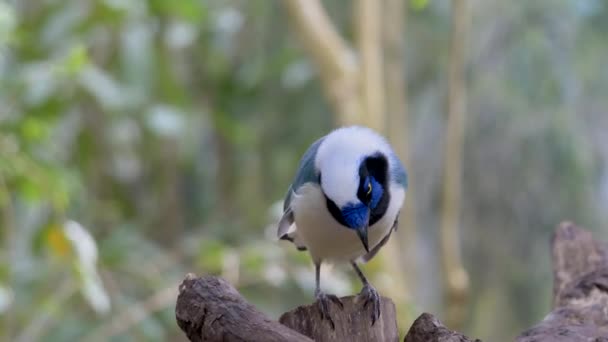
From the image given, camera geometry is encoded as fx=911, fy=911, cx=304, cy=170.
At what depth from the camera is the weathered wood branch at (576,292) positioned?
4.15 feet

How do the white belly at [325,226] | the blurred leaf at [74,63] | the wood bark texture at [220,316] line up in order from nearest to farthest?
the wood bark texture at [220,316] → the white belly at [325,226] → the blurred leaf at [74,63]

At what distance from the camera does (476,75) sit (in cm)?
312

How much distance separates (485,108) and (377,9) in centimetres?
77

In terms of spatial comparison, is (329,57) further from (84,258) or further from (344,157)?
(344,157)

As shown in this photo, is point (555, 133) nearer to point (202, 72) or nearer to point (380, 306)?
point (202, 72)

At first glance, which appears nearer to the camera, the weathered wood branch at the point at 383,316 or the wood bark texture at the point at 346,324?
the weathered wood branch at the point at 383,316

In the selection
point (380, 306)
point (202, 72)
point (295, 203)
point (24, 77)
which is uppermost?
point (202, 72)

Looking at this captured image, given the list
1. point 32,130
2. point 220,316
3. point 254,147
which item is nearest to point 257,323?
point 220,316

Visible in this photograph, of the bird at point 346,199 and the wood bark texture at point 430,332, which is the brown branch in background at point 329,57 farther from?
the wood bark texture at point 430,332

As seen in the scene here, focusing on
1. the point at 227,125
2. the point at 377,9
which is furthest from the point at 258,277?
the point at 377,9

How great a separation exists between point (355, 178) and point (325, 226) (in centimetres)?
16

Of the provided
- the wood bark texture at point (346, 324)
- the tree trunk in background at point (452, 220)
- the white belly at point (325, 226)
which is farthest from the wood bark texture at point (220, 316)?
the tree trunk in background at point (452, 220)

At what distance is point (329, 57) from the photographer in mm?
2490

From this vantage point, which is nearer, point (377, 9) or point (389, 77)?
point (377, 9)
